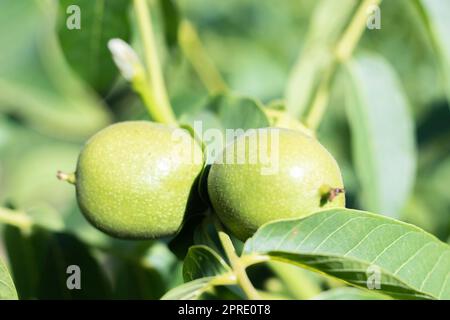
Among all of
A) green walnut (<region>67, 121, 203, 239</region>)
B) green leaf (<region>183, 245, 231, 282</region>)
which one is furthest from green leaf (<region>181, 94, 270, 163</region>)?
green leaf (<region>183, 245, 231, 282</region>)

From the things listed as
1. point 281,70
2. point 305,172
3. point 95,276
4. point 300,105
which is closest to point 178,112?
point 300,105

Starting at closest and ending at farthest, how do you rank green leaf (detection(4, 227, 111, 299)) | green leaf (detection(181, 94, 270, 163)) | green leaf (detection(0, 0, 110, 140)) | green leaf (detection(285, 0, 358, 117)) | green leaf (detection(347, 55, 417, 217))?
green leaf (detection(181, 94, 270, 163)) → green leaf (detection(4, 227, 111, 299)) → green leaf (detection(347, 55, 417, 217)) → green leaf (detection(285, 0, 358, 117)) → green leaf (detection(0, 0, 110, 140))

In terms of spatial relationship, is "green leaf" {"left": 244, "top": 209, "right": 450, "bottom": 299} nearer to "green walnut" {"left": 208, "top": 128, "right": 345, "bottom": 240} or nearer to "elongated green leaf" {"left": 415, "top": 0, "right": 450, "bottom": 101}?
"green walnut" {"left": 208, "top": 128, "right": 345, "bottom": 240}

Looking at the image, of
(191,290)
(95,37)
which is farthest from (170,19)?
(191,290)

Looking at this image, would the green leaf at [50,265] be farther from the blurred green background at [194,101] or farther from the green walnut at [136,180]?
the green walnut at [136,180]

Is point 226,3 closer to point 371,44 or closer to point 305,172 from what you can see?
point 371,44

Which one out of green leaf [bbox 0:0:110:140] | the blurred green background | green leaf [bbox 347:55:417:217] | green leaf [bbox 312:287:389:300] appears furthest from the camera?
green leaf [bbox 0:0:110:140]
